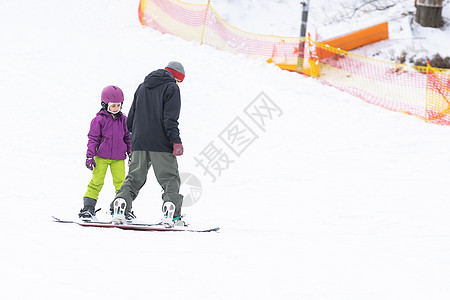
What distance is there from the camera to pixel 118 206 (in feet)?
17.5

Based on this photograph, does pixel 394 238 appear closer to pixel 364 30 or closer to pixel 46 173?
pixel 46 173

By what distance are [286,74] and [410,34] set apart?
205 inches

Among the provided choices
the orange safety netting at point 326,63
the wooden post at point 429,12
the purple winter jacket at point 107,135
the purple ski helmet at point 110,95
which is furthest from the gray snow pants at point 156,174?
the wooden post at point 429,12

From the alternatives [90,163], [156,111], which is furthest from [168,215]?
[156,111]

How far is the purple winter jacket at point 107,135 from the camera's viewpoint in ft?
18.0

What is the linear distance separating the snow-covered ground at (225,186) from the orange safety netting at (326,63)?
0.72m

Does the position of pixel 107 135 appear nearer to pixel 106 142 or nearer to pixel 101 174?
pixel 106 142

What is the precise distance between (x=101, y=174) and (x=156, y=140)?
700 mm

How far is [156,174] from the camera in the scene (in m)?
5.41

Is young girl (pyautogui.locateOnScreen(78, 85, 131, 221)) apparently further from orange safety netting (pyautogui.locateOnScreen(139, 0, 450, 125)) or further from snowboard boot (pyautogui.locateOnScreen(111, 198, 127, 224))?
orange safety netting (pyautogui.locateOnScreen(139, 0, 450, 125))

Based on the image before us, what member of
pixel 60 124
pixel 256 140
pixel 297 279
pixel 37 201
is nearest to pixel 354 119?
pixel 256 140

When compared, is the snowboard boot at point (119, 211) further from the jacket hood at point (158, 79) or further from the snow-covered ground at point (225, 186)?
the jacket hood at point (158, 79)

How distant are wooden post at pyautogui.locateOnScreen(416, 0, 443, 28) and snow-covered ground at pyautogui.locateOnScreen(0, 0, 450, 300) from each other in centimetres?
569

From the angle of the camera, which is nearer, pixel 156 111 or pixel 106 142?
pixel 156 111
